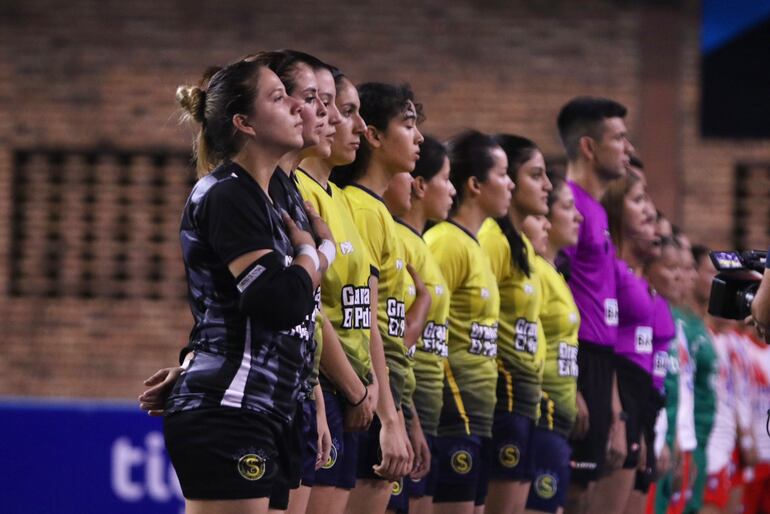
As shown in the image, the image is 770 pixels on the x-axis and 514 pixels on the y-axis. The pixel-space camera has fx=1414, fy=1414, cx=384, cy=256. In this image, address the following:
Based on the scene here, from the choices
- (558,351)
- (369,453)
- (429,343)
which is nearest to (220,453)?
(369,453)

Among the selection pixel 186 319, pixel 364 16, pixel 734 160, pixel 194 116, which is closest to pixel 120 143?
pixel 186 319

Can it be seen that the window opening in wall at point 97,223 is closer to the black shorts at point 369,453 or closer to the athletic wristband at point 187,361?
the black shorts at point 369,453

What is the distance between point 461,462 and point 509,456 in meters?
0.44

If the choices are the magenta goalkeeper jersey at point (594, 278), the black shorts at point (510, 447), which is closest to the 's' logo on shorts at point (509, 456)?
the black shorts at point (510, 447)

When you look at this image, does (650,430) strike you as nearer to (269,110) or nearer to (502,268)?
(502,268)

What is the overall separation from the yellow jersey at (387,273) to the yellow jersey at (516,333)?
1.12m

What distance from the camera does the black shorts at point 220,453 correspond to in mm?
3084

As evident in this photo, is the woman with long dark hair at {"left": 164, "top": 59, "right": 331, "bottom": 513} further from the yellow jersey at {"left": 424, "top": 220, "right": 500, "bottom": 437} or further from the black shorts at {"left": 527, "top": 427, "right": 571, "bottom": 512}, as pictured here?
the black shorts at {"left": 527, "top": 427, "right": 571, "bottom": 512}

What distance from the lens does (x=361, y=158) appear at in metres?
4.66

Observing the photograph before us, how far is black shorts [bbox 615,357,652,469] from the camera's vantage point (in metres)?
6.54

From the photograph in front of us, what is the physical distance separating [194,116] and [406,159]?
4.00 ft

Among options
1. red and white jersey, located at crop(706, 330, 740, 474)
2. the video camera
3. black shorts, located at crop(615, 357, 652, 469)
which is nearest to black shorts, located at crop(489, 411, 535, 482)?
black shorts, located at crop(615, 357, 652, 469)

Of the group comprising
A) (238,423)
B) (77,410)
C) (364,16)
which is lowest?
(77,410)

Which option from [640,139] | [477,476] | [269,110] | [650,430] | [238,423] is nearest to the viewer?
[238,423]
